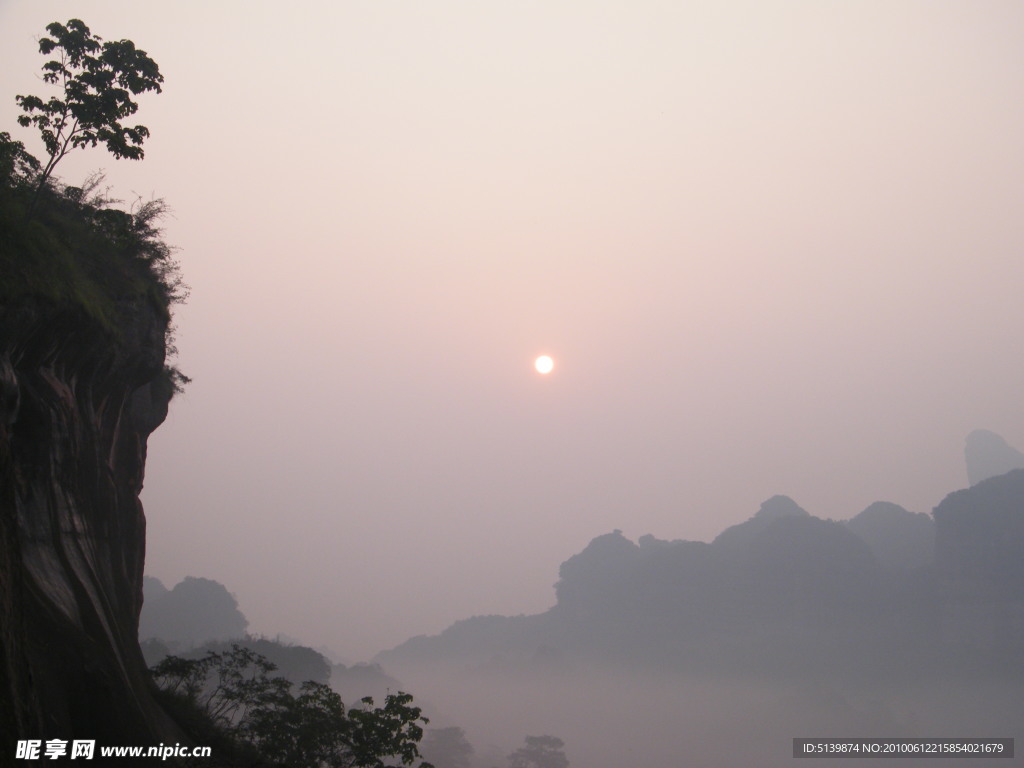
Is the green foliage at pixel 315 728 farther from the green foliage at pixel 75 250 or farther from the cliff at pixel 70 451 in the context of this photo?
the green foliage at pixel 75 250

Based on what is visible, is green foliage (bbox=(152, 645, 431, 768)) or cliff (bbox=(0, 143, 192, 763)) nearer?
cliff (bbox=(0, 143, 192, 763))

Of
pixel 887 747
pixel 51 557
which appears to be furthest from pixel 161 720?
pixel 887 747

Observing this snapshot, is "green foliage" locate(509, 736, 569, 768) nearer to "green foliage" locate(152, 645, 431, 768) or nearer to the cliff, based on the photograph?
"green foliage" locate(152, 645, 431, 768)

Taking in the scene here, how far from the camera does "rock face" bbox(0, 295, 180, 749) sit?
1134 centimetres

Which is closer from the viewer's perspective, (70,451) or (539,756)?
(70,451)

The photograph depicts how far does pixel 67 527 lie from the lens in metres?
18.1

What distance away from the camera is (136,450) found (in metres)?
27.3

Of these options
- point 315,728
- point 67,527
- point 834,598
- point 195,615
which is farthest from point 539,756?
point 834,598

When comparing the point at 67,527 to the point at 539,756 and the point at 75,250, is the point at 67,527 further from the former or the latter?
the point at 539,756

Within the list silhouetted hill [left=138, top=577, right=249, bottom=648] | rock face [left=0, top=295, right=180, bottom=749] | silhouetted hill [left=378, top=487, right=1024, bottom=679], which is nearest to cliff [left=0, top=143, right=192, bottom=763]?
rock face [left=0, top=295, right=180, bottom=749]

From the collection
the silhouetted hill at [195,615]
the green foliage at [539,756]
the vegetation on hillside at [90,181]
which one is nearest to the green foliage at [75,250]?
the vegetation on hillside at [90,181]

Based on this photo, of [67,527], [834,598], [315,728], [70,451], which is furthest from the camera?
[834,598]

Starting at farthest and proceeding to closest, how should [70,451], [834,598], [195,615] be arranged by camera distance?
[834,598] → [195,615] → [70,451]

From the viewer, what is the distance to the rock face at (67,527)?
11.3 metres
